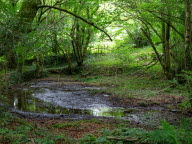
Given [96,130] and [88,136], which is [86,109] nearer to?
[96,130]

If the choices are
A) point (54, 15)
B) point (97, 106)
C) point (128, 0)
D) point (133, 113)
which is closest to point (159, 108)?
point (133, 113)

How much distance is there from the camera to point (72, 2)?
13555 mm

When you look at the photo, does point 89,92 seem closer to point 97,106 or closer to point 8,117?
point 97,106

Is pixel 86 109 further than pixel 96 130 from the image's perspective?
Yes

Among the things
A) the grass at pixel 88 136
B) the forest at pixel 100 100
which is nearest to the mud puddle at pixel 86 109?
the forest at pixel 100 100

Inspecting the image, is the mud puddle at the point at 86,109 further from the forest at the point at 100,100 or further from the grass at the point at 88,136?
the grass at the point at 88,136

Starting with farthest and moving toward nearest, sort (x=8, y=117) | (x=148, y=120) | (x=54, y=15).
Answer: (x=54, y=15)
(x=148, y=120)
(x=8, y=117)

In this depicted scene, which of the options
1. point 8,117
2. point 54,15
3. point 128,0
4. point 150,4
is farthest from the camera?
point 54,15

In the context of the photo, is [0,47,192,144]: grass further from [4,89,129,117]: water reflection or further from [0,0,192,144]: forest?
[4,89,129,117]: water reflection

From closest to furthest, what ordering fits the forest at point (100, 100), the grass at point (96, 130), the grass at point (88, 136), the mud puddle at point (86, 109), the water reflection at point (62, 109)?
the grass at point (88, 136) < the grass at point (96, 130) < the forest at point (100, 100) < the mud puddle at point (86, 109) < the water reflection at point (62, 109)

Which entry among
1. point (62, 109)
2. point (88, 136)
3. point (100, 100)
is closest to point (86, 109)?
point (62, 109)

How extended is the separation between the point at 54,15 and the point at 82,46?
5116 mm

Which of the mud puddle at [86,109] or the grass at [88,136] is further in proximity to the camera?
the mud puddle at [86,109]

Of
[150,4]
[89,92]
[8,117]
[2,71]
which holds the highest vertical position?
[150,4]
